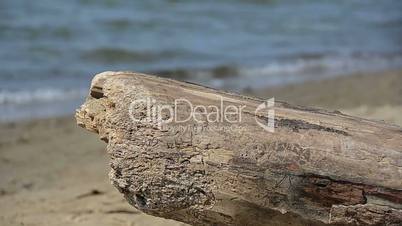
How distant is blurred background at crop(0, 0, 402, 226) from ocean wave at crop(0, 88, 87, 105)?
0.01 meters

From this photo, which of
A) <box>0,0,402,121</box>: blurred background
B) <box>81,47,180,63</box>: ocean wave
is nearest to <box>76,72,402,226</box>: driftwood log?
<box>0,0,402,121</box>: blurred background

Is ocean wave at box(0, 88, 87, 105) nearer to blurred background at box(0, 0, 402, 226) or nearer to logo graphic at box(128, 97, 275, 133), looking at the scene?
blurred background at box(0, 0, 402, 226)

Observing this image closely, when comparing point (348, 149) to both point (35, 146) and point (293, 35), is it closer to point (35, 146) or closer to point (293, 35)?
point (35, 146)

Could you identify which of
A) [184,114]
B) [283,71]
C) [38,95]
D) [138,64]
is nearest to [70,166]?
[38,95]

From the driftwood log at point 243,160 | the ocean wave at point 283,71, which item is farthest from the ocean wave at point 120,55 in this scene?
the driftwood log at point 243,160

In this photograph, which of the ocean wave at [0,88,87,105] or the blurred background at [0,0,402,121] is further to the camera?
the blurred background at [0,0,402,121]

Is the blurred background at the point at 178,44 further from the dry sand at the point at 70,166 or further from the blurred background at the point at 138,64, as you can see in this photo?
the dry sand at the point at 70,166

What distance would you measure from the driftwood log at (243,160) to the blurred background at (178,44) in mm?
3458

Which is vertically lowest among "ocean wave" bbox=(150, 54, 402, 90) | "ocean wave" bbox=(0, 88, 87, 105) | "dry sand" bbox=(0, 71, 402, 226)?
"dry sand" bbox=(0, 71, 402, 226)

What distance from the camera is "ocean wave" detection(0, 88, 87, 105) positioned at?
19.1 feet

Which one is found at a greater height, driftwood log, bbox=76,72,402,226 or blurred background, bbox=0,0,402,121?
blurred background, bbox=0,0,402,121

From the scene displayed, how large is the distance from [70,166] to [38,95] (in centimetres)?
188

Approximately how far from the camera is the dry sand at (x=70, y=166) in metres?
3.21

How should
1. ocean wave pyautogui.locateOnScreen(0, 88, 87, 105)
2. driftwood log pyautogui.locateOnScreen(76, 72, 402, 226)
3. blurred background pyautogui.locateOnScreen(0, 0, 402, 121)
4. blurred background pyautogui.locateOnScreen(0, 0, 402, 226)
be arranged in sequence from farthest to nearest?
blurred background pyautogui.locateOnScreen(0, 0, 402, 121) → ocean wave pyautogui.locateOnScreen(0, 88, 87, 105) → blurred background pyautogui.locateOnScreen(0, 0, 402, 226) → driftwood log pyautogui.locateOnScreen(76, 72, 402, 226)
